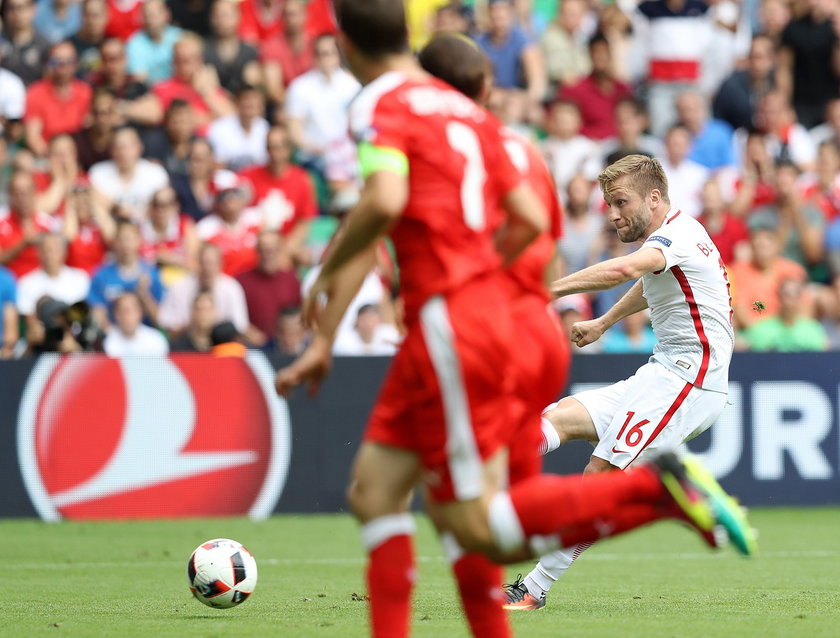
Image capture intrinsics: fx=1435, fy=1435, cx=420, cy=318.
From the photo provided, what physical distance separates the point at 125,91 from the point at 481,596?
39.5 feet

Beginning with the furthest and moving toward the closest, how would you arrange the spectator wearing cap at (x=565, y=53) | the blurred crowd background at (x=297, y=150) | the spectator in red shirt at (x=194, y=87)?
the spectator wearing cap at (x=565, y=53), the spectator in red shirt at (x=194, y=87), the blurred crowd background at (x=297, y=150)

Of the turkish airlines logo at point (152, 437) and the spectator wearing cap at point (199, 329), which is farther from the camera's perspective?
the spectator wearing cap at point (199, 329)

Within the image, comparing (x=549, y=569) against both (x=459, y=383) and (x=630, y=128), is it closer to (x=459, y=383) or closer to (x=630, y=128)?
(x=459, y=383)

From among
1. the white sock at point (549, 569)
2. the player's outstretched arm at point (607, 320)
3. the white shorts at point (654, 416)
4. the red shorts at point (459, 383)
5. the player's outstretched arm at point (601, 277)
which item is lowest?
the white sock at point (549, 569)

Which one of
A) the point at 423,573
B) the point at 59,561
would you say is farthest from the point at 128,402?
the point at 423,573

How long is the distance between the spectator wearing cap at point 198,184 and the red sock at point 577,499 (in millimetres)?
10989

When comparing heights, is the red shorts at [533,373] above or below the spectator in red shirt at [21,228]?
above

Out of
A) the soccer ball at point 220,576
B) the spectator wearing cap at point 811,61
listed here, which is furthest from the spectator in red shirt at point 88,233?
the spectator wearing cap at point 811,61

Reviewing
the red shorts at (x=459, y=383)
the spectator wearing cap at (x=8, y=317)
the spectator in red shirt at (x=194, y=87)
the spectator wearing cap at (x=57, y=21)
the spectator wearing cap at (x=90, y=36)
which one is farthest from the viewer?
the spectator wearing cap at (x=57, y=21)

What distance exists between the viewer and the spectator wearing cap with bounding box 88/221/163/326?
1391 centimetres

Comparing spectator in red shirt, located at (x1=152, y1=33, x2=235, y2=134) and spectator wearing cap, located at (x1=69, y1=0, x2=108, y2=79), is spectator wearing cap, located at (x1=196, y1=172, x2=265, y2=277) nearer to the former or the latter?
spectator in red shirt, located at (x1=152, y1=33, x2=235, y2=134)

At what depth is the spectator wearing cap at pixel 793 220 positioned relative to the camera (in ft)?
50.4

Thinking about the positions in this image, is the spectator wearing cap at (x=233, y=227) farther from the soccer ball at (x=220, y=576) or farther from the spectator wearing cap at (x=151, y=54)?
the soccer ball at (x=220, y=576)

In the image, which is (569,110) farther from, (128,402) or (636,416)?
(636,416)
